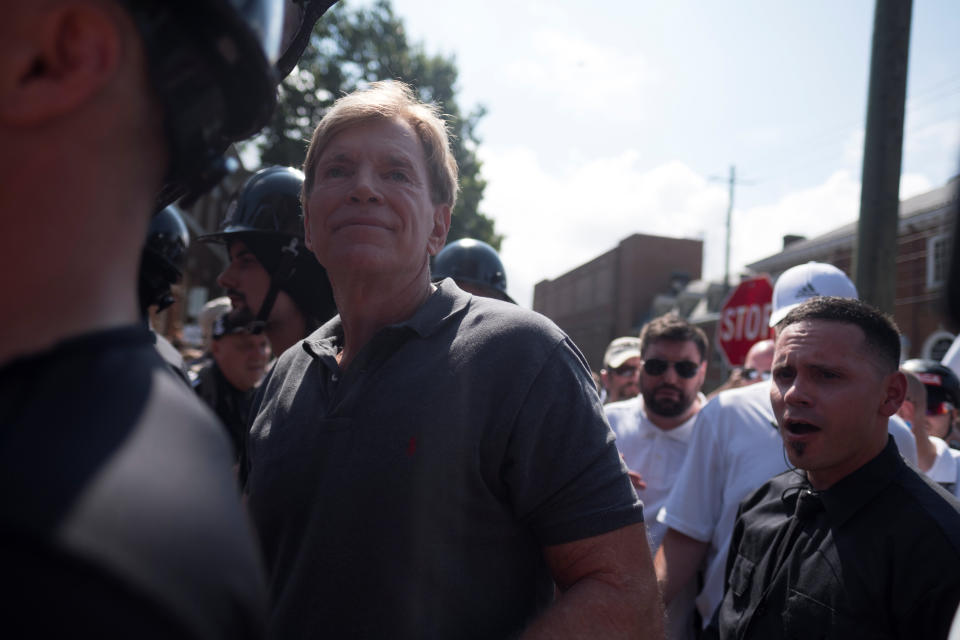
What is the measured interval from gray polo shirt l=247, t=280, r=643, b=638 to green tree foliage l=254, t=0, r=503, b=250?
1743cm

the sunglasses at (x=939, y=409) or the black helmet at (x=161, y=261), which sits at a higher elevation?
the black helmet at (x=161, y=261)

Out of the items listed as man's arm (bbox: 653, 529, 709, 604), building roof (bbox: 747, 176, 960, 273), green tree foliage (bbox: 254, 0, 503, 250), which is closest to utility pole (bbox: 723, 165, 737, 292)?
building roof (bbox: 747, 176, 960, 273)

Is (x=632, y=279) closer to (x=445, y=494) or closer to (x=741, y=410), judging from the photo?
(x=741, y=410)

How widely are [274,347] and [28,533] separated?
3104mm

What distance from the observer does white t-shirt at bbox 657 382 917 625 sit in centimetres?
319

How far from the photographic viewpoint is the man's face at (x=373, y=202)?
1857mm

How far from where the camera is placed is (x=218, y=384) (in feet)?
14.6

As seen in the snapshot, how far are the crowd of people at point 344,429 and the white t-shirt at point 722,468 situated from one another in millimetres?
15

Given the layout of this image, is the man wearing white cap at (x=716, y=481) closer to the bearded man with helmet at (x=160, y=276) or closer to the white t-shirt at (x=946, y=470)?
the white t-shirt at (x=946, y=470)

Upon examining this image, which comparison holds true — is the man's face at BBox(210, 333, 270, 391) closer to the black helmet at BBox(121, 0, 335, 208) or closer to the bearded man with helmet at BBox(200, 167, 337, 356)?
the bearded man with helmet at BBox(200, 167, 337, 356)

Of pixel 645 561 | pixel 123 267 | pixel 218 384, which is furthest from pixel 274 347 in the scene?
pixel 123 267

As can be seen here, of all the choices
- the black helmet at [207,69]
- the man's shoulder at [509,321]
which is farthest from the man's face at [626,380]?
the black helmet at [207,69]

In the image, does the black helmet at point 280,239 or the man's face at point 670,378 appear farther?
the man's face at point 670,378

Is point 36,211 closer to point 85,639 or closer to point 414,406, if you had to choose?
point 85,639
